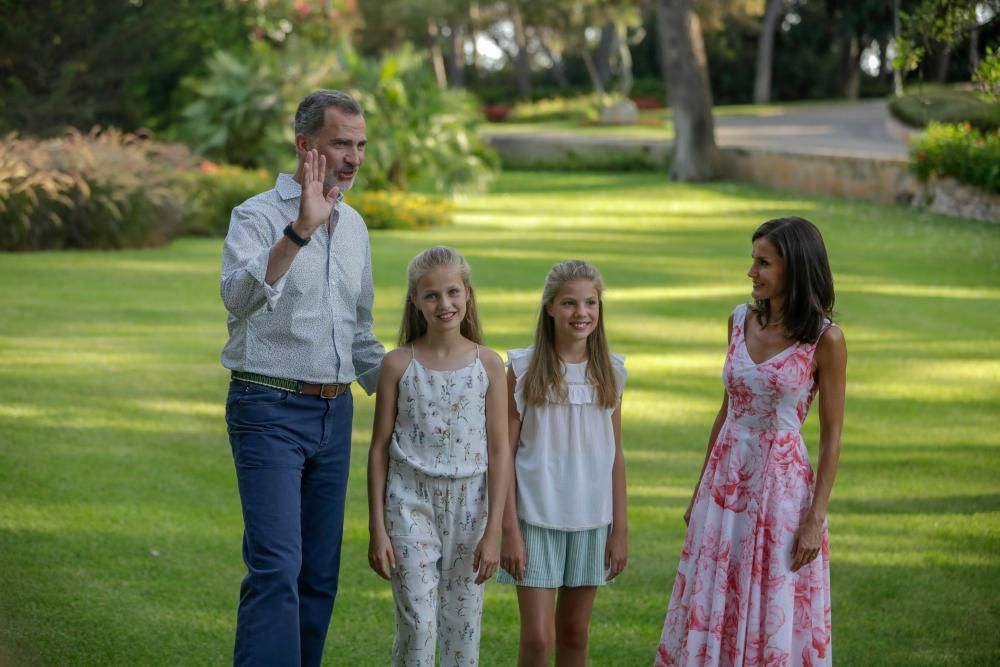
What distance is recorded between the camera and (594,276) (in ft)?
13.7

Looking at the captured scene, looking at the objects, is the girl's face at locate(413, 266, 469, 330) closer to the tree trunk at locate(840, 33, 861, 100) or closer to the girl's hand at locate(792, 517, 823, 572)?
the girl's hand at locate(792, 517, 823, 572)

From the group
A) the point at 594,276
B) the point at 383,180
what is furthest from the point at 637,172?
the point at 594,276

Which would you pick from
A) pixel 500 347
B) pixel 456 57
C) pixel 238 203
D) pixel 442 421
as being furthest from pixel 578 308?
pixel 456 57

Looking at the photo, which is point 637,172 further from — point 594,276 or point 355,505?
point 594,276

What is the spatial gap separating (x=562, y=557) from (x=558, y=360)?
615 mm

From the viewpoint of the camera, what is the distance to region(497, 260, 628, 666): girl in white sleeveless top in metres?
4.12

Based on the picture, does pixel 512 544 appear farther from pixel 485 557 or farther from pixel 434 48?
pixel 434 48

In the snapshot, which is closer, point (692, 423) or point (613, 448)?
point (613, 448)

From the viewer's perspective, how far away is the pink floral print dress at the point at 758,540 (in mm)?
4000

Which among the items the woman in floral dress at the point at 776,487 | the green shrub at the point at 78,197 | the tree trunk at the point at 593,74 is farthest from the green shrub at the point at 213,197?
the tree trunk at the point at 593,74

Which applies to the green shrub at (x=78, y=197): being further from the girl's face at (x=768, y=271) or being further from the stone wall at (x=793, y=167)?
the girl's face at (x=768, y=271)

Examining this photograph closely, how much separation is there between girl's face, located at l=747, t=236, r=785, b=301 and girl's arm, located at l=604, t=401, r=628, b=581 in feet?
1.93

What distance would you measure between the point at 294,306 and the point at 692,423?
535 centimetres

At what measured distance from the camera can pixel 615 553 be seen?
4.15 meters
